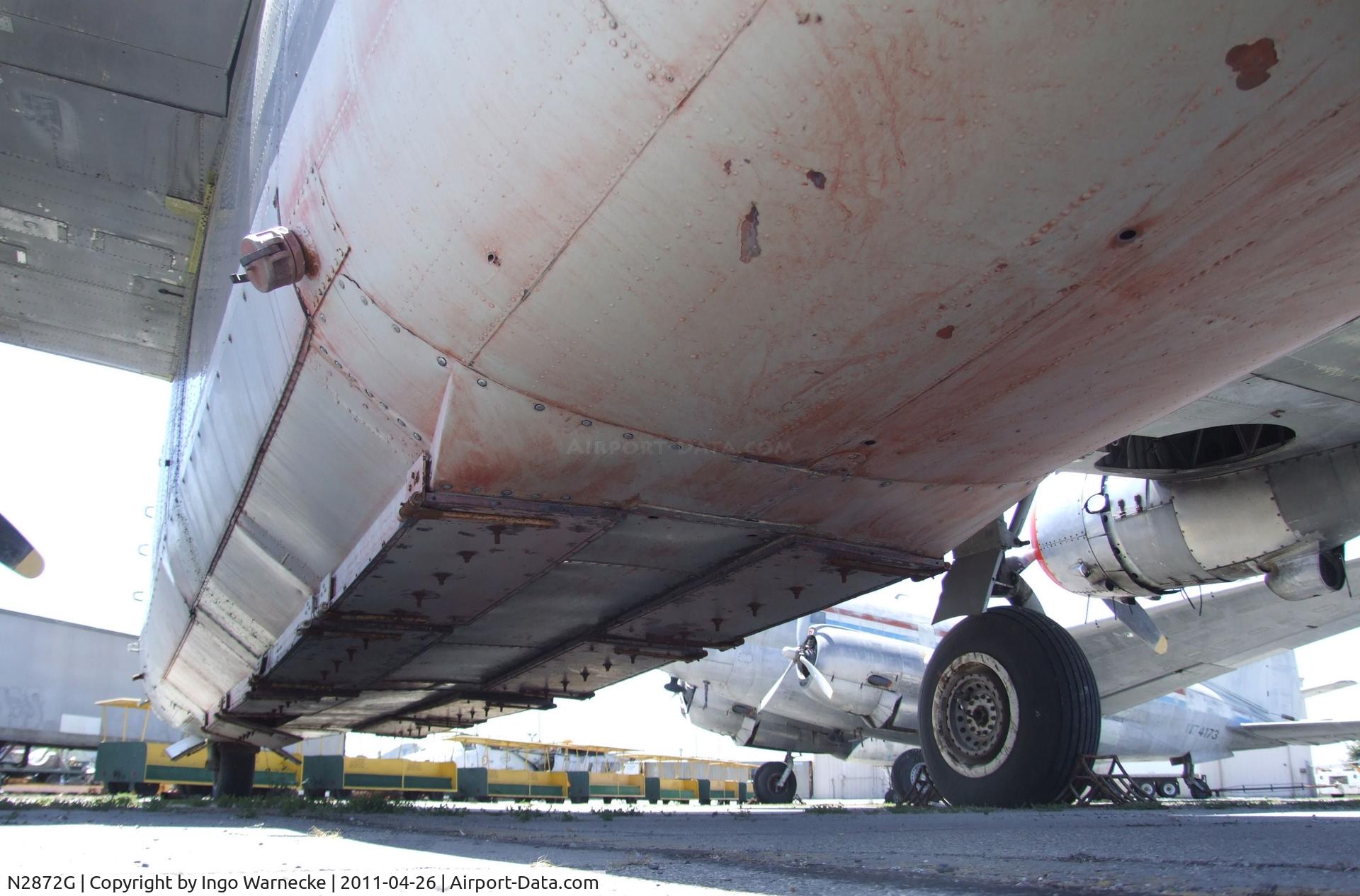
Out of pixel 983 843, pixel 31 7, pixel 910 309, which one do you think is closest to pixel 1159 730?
pixel 983 843

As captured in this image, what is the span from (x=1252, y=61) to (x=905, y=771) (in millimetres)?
17069

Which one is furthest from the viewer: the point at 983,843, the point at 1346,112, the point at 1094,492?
the point at 1094,492

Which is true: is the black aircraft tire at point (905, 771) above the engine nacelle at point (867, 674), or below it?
below

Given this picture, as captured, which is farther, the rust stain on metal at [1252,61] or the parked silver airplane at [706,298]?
the parked silver airplane at [706,298]

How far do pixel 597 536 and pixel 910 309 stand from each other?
194 cm

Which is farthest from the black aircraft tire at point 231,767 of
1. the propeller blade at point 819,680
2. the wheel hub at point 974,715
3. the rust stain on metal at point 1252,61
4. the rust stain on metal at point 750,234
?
the rust stain on metal at point 1252,61

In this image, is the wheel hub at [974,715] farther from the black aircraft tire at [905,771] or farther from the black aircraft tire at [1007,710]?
the black aircraft tire at [905,771]

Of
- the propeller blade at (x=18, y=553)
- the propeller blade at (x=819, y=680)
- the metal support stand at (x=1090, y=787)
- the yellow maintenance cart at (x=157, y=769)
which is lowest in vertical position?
the yellow maintenance cart at (x=157, y=769)

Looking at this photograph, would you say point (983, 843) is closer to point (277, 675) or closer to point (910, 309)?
point (910, 309)

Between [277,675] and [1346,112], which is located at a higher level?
[1346,112]

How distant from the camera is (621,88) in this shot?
222 cm

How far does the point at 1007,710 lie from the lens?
5938 millimetres

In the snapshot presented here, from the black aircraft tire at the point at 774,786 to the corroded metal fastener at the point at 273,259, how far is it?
56.7 ft

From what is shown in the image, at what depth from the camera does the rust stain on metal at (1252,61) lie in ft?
5.93
